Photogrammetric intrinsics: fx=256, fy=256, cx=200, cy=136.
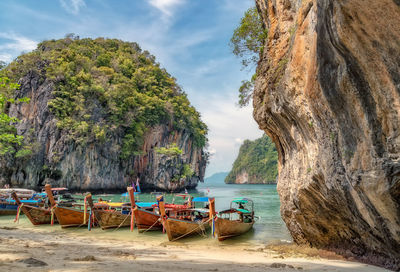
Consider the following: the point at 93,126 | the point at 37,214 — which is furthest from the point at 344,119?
the point at 93,126

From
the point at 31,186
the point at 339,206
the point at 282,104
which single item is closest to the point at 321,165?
the point at 339,206

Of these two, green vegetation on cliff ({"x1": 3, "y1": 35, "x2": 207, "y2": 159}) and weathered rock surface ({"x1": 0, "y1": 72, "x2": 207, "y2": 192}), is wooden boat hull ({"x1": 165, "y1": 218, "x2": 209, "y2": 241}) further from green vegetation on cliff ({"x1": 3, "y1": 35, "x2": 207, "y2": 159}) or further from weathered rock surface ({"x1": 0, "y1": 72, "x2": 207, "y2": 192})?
weathered rock surface ({"x1": 0, "y1": 72, "x2": 207, "y2": 192})

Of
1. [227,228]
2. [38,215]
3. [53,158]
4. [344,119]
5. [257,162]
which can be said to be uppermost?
[257,162]

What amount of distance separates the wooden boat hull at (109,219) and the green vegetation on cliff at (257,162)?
9241 centimetres

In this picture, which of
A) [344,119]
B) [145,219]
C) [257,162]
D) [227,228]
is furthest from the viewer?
[257,162]

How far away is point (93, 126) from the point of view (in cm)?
3288

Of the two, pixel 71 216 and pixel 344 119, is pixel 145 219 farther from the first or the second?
pixel 344 119

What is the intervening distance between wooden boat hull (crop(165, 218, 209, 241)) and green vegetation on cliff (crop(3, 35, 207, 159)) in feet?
80.7

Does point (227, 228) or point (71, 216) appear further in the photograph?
point (71, 216)

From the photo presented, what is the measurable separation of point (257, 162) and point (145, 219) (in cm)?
Answer: 10430

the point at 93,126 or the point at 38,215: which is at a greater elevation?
the point at 93,126

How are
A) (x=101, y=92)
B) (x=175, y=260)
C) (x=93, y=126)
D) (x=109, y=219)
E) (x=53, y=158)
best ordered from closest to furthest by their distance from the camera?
(x=175, y=260) → (x=109, y=219) → (x=53, y=158) → (x=93, y=126) → (x=101, y=92)

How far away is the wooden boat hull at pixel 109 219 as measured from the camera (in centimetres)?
1263

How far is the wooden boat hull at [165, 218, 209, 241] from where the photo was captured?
10.1 meters
